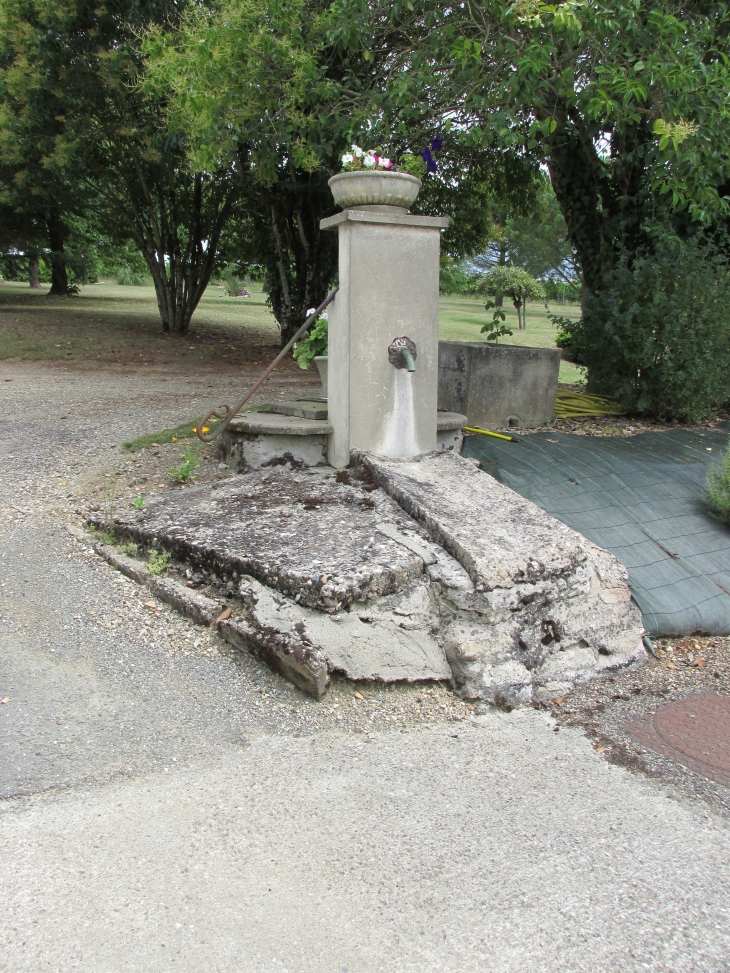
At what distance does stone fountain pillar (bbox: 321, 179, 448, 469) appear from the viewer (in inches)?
192

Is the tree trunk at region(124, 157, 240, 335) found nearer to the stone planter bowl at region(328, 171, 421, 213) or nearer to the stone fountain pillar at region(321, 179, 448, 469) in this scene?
the stone planter bowl at region(328, 171, 421, 213)

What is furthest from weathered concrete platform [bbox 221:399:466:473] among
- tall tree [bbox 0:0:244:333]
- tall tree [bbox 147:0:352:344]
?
tall tree [bbox 0:0:244:333]

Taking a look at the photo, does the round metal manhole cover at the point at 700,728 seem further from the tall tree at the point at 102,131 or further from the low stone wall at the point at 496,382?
the tall tree at the point at 102,131

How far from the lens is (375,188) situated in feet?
16.0

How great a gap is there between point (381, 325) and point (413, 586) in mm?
1808

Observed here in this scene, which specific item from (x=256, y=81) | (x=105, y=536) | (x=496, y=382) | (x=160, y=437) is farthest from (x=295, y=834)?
(x=256, y=81)

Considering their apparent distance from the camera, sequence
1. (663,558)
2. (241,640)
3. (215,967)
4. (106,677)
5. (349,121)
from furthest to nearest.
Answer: (349,121), (663,558), (241,640), (106,677), (215,967)

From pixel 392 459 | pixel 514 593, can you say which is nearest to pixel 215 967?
pixel 514 593

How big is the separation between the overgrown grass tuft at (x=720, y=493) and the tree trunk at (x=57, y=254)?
14883 mm

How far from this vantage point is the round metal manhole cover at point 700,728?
341 cm

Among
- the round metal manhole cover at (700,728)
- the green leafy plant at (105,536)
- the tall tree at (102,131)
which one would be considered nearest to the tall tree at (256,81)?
the tall tree at (102,131)

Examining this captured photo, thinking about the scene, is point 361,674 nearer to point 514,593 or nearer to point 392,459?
point 514,593

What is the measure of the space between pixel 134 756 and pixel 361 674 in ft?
3.58

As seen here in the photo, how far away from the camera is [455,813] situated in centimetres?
292
